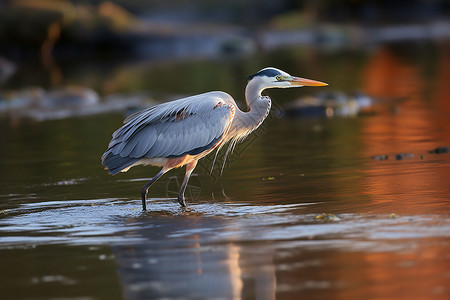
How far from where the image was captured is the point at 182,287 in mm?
6105

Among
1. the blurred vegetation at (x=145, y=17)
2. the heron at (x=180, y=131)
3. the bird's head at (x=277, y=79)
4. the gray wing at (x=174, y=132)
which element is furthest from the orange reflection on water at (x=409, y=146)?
the blurred vegetation at (x=145, y=17)

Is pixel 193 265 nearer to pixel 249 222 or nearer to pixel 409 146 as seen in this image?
pixel 249 222

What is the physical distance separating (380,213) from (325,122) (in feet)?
28.0

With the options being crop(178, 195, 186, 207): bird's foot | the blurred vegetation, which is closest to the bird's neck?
crop(178, 195, 186, 207): bird's foot

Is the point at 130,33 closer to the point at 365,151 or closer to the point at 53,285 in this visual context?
the point at 365,151

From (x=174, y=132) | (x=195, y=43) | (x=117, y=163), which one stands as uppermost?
(x=195, y=43)

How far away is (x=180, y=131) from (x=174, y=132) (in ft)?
0.22

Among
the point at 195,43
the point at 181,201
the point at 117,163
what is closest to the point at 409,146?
the point at 181,201

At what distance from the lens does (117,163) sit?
31.1ft

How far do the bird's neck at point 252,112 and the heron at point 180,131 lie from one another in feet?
0.04

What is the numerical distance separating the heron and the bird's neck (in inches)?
0.4

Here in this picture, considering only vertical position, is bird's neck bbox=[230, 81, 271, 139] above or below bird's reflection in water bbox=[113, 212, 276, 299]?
above

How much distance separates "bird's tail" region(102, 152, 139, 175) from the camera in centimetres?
944

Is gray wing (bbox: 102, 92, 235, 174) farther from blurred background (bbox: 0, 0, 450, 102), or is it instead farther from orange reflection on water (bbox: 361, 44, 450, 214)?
blurred background (bbox: 0, 0, 450, 102)
